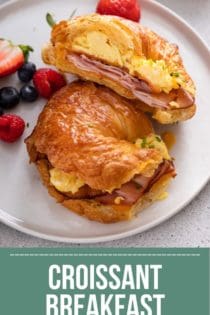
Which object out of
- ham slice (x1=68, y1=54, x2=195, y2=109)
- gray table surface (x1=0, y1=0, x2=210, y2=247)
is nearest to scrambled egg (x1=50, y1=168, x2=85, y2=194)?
gray table surface (x1=0, y1=0, x2=210, y2=247)

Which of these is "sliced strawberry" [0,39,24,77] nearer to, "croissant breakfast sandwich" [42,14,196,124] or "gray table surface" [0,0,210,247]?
"croissant breakfast sandwich" [42,14,196,124]

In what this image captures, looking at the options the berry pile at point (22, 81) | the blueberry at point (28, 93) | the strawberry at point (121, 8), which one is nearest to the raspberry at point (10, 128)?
the berry pile at point (22, 81)

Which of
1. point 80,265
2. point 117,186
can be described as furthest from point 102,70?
point 80,265

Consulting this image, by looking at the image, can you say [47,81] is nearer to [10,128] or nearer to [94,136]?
[10,128]

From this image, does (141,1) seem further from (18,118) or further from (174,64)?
(18,118)

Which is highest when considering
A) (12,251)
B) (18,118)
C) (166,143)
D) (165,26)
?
(165,26)

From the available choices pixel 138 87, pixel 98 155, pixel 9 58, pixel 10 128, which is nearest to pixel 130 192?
pixel 98 155
